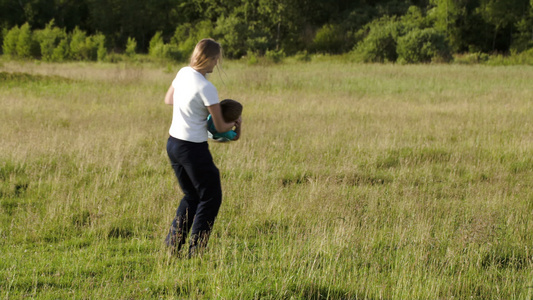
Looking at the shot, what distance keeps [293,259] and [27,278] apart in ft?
7.10

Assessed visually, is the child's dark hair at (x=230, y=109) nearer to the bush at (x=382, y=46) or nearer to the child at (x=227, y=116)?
the child at (x=227, y=116)

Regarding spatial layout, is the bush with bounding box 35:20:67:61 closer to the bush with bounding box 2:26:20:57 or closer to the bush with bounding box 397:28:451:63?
the bush with bounding box 2:26:20:57

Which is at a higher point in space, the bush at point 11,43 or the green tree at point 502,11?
the green tree at point 502,11

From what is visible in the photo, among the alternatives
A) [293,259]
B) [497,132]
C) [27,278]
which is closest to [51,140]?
[27,278]

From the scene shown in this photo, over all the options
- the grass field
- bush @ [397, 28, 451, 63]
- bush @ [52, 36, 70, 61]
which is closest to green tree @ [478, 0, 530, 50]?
bush @ [397, 28, 451, 63]

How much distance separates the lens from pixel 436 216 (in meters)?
5.92

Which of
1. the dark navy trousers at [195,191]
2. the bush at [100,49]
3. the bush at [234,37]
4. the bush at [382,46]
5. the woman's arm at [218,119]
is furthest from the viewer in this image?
the bush at [234,37]

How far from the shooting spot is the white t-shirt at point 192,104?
4133 mm

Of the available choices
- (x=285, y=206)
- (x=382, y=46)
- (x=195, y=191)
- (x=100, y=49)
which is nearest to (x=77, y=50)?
(x=100, y=49)

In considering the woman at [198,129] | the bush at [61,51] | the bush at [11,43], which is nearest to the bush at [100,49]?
the bush at [61,51]

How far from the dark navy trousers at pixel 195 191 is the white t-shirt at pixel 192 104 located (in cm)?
8

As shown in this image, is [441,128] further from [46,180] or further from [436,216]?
[46,180]

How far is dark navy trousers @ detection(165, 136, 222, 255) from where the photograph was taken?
4250 mm

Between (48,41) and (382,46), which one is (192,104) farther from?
(48,41)
